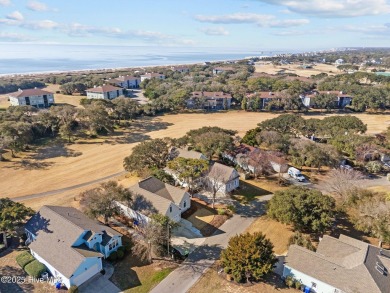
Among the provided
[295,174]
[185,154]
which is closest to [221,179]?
[185,154]

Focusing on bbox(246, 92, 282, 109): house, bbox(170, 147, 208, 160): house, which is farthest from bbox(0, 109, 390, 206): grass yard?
bbox(246, 92, 282, 109): house

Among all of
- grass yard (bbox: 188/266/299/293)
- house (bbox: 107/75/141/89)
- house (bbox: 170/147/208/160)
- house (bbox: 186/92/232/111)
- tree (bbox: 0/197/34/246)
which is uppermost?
house (bbox: 107/75/141/89)

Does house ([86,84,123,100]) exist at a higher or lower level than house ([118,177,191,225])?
higher

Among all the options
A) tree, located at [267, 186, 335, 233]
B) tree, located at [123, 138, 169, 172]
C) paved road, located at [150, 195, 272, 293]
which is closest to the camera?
paved road, located at [150, 195, 272, 293]

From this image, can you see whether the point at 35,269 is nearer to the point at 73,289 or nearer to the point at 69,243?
the point at 69,243

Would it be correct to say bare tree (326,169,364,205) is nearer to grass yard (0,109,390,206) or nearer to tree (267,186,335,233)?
tree (267,186,335,233)

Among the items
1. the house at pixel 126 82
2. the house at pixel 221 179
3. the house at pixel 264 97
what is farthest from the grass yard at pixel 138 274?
the house at pixel 126 82

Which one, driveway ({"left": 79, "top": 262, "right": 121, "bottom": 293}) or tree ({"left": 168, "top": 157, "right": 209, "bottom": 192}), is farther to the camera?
tree ({"left": 168, "top": 157, "right": 209, "bottom": 192})
